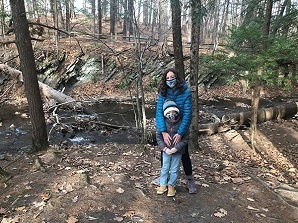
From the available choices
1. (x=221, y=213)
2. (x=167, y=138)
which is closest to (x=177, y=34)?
(x=167, y=138)

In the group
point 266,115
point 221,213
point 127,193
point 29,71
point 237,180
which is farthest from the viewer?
point 266,115

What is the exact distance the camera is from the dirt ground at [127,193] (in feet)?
13.0

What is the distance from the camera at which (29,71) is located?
6520 mm

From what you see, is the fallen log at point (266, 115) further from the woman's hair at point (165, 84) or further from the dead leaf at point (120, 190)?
the dead leaf at point (120, 190)

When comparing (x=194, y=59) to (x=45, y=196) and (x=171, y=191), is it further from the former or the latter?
(x=45, y=196)

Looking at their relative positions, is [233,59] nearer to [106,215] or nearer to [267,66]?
[267,66]

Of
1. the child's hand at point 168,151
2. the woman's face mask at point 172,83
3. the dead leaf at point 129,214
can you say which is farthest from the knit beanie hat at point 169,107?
the dead leaf at point 129,214

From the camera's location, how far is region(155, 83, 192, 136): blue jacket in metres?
4.27

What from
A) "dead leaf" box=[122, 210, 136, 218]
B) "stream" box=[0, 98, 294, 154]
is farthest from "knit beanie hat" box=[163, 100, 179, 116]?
"stream" box=[0, 98, 294, 154]

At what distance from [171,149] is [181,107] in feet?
2.30

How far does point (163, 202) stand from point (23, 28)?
506 cm

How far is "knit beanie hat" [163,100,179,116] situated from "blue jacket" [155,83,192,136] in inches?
3.5

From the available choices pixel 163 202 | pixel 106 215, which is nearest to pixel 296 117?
pixel 163 202

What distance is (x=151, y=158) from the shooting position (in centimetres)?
677
